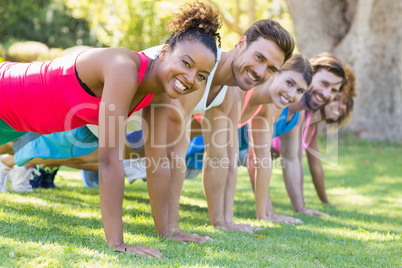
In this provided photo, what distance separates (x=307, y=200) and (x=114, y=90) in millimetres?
4644

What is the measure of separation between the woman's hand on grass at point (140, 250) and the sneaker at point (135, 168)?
2953 mm

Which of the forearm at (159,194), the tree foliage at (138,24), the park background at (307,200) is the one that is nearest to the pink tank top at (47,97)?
the forearm at (159,194)

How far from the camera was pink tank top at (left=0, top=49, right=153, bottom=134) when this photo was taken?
3.35 metres

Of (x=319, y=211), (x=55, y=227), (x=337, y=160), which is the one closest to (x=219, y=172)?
(x=55, y=227)

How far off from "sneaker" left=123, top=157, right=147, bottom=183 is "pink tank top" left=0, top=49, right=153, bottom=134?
7.40 feet

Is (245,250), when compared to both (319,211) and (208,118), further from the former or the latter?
(319,211)

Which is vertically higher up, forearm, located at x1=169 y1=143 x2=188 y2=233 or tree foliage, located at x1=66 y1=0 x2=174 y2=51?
tree foliage, located at x1=66 y1=0 x2=174 y2=51

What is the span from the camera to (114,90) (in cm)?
302

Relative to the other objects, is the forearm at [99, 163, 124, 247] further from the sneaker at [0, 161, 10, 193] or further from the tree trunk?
the tree trunk

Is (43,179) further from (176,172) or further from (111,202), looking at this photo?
(111,202)

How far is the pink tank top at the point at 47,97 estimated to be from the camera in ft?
11.0

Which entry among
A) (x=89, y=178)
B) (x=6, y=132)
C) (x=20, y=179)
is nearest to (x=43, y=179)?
(x=20, y=179)

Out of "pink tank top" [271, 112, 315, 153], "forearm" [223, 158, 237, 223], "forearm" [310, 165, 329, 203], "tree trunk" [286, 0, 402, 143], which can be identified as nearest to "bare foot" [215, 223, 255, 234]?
"forearm" [223, 158, 237, 223]

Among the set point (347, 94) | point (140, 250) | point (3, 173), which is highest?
point (347, 94)
